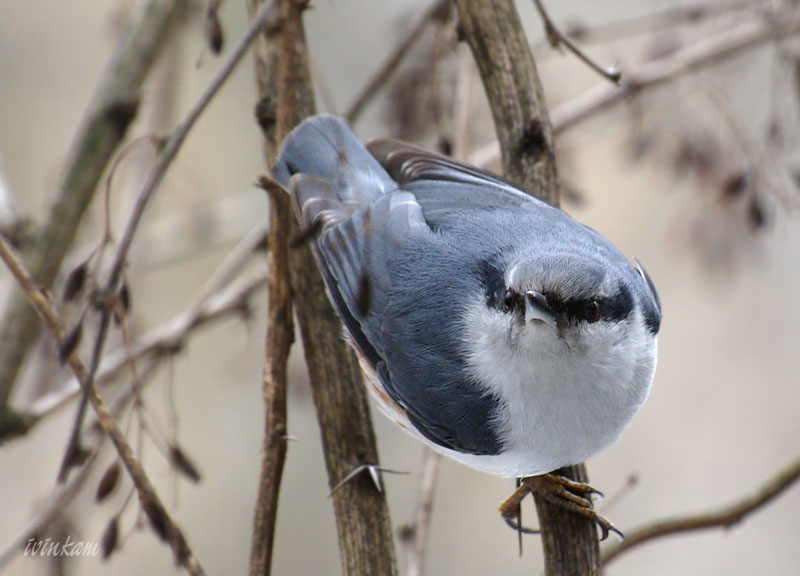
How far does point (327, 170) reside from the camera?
6.02ft

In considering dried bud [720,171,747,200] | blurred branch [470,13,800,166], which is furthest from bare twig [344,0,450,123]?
dried bud [720,171,747,200]

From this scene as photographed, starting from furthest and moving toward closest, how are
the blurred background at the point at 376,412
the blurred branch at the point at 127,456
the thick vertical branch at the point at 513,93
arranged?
1. the blurred background at the point at 376,412
2. the thick vertical branch at the point at 513,93
3. the blurred branch at the point at 127,456

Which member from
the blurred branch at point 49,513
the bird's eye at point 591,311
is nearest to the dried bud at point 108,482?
the blurred branch at point 49,513

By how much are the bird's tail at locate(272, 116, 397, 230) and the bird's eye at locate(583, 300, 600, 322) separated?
525 millimetres

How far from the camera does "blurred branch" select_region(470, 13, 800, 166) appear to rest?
2.18m

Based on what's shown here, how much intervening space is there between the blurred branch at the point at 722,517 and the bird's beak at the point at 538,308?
421mm

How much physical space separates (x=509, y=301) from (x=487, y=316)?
0.08 meters

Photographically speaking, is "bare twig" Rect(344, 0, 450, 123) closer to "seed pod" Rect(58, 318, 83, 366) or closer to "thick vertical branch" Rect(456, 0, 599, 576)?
"thick vertical branch" Rect(456, 0, 599, 576)

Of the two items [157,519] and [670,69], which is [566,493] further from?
[670,69]

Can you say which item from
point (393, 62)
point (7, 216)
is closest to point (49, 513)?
point (7, 216)

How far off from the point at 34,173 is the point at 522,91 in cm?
302

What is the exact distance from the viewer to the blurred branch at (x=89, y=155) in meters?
1.76

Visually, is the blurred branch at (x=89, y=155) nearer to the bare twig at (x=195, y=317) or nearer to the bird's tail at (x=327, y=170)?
the bare twig at (x=195, y=317)

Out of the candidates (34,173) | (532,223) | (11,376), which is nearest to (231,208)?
(11,376)
